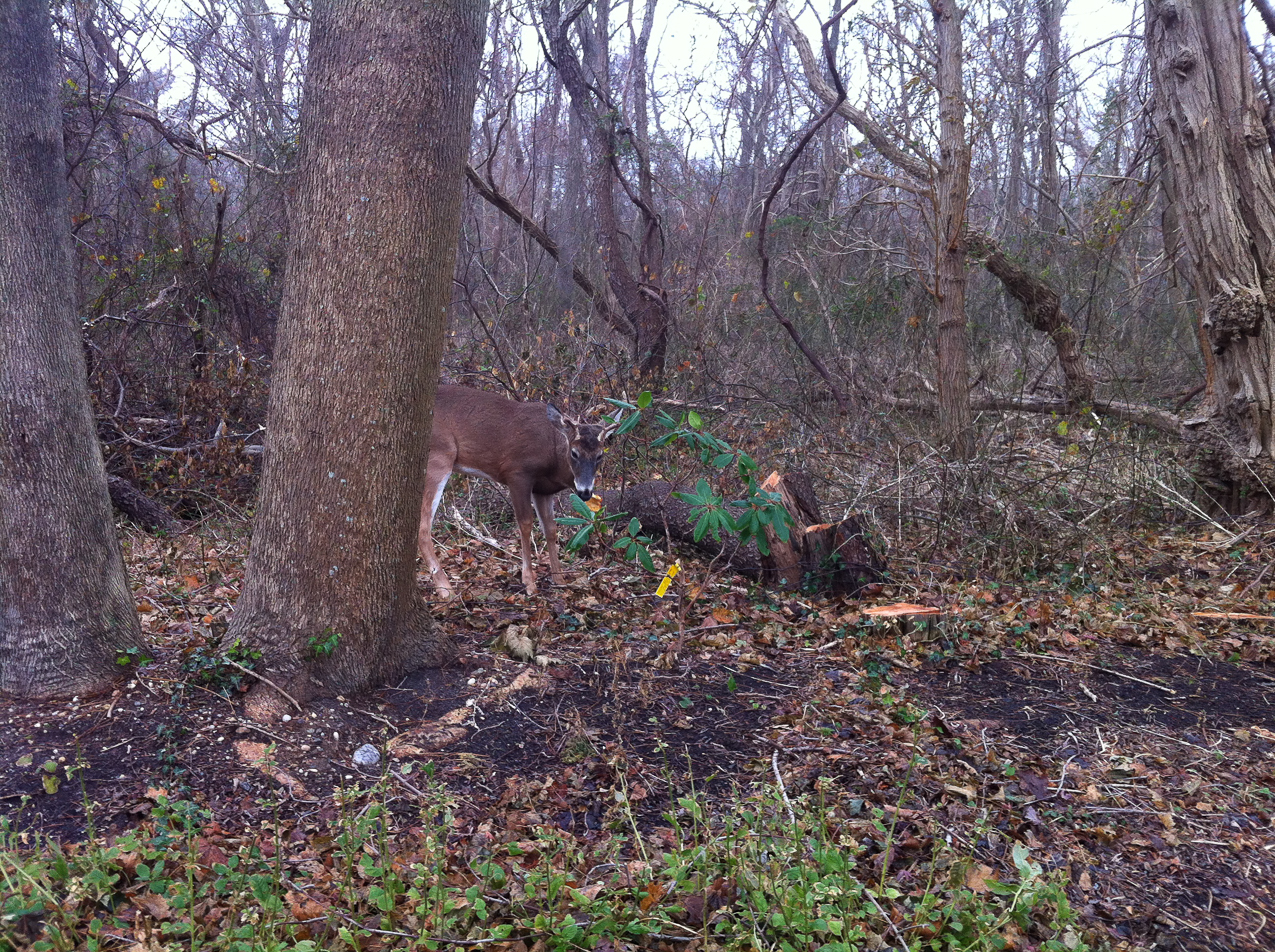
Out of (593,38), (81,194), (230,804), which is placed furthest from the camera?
Result: (593,38)

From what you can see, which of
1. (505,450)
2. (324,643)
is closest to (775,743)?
(324,643)

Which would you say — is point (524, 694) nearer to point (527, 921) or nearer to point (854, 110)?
point (527, 921)

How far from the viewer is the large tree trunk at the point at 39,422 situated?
3607mm

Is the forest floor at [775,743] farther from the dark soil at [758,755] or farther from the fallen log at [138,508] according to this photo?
the fallen log at [138,508]

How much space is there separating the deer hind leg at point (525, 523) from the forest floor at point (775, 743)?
13.7 inches

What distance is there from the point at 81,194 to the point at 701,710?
25.1 ft

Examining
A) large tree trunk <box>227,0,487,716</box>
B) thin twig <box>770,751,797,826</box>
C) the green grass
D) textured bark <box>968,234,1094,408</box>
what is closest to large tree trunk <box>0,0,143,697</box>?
large tree trunk <box>227,0,487,716</box>

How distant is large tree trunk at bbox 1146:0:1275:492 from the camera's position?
25.3 feet

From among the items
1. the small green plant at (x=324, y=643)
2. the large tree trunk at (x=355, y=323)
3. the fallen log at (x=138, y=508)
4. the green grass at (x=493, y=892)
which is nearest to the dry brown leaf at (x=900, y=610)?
the green grass at (x=493, y=892)

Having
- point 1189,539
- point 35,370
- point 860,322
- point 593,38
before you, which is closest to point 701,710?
point 35,370

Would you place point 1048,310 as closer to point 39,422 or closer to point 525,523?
point 525,523

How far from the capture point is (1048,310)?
10680 mm

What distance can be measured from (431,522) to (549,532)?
81cm

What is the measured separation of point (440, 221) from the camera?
12.6 ft
